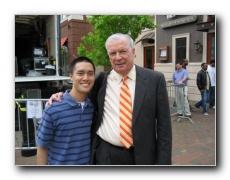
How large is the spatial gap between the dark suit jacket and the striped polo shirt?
0.40m

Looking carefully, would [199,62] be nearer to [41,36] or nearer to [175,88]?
[175,88]

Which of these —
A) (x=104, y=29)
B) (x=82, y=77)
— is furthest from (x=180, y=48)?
(x=82, y=77)

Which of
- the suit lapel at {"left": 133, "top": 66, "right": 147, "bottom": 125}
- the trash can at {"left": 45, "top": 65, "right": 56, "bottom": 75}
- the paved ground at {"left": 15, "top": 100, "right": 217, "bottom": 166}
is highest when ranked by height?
the trash can at {"left": 45, "top": 65, "right": 56, "bottom": 75}

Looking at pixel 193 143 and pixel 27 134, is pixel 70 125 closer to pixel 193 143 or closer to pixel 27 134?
pixel 27 134

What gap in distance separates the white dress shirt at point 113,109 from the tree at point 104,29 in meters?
1.01

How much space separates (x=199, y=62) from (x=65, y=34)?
3.37 meters

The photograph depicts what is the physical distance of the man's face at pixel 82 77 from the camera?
6.00ft

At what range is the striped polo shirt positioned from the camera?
1.78m

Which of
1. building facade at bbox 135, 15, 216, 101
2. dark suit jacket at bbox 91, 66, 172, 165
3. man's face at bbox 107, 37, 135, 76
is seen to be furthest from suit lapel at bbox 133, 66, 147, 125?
building facade at bbox 135, 15, 216, 101

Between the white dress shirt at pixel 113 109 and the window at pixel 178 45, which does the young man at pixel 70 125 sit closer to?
the white dress shirt at pixel 113 109

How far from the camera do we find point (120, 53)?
1824 millimetres

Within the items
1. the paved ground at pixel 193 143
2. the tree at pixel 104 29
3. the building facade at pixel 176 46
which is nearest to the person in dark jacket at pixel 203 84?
the building facade at pixel 176 46

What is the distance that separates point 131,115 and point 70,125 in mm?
481

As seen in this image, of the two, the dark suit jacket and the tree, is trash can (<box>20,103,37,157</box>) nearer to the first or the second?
the tree
